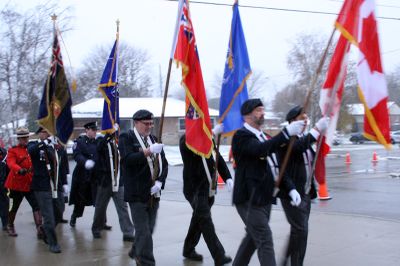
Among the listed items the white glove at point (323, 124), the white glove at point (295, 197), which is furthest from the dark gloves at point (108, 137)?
the white glove at point (323, 124)

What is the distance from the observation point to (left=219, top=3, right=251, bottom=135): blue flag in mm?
6134

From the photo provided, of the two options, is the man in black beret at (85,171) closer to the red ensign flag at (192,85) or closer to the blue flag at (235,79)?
the red ensign flag at (192,85)

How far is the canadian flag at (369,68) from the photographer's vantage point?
4719mm

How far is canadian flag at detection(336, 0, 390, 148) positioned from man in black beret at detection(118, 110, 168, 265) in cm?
229

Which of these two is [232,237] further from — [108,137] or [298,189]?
[298,189]

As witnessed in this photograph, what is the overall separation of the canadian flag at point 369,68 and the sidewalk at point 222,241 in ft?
7.35

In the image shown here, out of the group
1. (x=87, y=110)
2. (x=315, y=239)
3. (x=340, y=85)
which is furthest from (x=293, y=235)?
(x=87, y=110)

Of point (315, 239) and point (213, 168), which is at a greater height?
point (213, 168)

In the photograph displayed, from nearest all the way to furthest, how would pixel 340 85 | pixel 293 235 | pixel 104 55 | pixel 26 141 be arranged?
1. pixel 340 85
2. pixel 293 235
3. pixel 26 141
4. pixel 104 55

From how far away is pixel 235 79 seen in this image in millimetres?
6184

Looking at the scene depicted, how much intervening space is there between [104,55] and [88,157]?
57.0 metres

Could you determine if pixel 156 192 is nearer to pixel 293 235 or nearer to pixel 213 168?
pixel 213 168

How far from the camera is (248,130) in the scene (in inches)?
210

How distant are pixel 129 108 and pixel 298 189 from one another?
→ 39.6m
